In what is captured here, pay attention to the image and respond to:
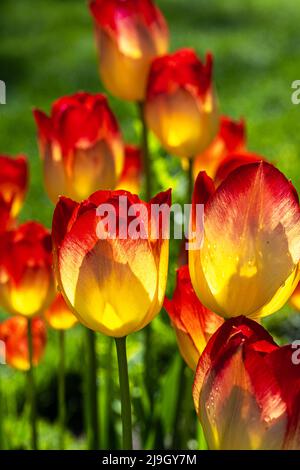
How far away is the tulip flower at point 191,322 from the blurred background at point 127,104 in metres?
0.48

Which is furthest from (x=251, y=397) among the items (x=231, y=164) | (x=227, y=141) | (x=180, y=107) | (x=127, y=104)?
(x=127, y=104)

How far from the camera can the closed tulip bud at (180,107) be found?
3.84ft

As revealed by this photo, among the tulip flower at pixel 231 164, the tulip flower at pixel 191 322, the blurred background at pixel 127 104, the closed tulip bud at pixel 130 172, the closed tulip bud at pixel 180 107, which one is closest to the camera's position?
the tulip flower at pixel 191 322

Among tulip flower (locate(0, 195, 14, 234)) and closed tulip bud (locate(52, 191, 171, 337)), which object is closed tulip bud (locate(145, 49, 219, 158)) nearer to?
tulip flower (locate(0, 195, 14, 234))

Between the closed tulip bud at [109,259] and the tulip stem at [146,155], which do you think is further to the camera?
the tulip stem at [146,155]

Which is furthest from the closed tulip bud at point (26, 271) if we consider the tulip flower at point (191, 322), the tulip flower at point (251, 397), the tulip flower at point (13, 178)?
the tulip flower at point (251, 397)

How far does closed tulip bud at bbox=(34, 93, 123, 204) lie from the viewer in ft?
3.51

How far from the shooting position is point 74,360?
220 centimetres

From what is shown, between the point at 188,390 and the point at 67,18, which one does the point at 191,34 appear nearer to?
the point at 67,18

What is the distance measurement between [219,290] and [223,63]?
11.5 feet

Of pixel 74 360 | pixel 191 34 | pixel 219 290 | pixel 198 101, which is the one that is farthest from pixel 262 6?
pixel 219 290

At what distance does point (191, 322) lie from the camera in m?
0.74

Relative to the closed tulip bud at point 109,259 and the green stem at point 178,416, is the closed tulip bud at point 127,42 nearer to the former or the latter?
the green stem at point 178,416

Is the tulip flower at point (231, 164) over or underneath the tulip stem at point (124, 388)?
over
